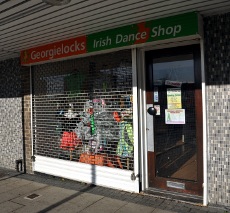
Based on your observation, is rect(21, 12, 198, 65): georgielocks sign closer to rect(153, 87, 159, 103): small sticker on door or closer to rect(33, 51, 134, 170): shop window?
rect(33, 51, 134, 170): shop window

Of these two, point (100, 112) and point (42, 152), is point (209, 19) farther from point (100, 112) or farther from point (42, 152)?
point (42, 152)

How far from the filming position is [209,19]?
4.09 meters

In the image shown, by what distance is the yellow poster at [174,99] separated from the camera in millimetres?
4579

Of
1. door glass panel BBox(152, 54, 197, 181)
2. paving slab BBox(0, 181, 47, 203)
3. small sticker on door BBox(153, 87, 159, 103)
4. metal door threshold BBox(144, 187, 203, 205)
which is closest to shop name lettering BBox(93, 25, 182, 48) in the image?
door glass panel BBox(152, 54, 197, 181)

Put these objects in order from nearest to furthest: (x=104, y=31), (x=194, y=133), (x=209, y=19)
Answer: (x=209, y=19), (x=194, y=133), (x=104, y=31)

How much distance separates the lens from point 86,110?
5555mm

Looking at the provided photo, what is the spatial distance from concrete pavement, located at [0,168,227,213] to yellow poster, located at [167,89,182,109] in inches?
58.0

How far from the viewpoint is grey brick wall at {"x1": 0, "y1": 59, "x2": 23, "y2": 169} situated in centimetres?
667

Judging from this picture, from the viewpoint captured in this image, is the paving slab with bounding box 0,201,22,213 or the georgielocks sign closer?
the georgielocks sign

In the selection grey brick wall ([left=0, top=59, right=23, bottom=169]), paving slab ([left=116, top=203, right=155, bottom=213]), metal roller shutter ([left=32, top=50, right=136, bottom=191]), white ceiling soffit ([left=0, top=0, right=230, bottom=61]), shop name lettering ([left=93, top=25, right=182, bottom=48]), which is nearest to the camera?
white ceiling soffit ([left=0, top=0, right=230, bottom=61])

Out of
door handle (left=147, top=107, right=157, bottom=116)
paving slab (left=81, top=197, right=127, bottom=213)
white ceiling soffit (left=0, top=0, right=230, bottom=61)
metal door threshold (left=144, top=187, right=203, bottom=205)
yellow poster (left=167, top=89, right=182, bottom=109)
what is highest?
white ceiling soffit (left=0, top=0, right=230, bottom=61)

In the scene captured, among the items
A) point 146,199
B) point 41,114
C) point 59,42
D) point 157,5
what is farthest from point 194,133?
point 41,114

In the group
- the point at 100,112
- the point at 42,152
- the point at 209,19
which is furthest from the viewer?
the point at 42,152

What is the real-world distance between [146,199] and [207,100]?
183cm
